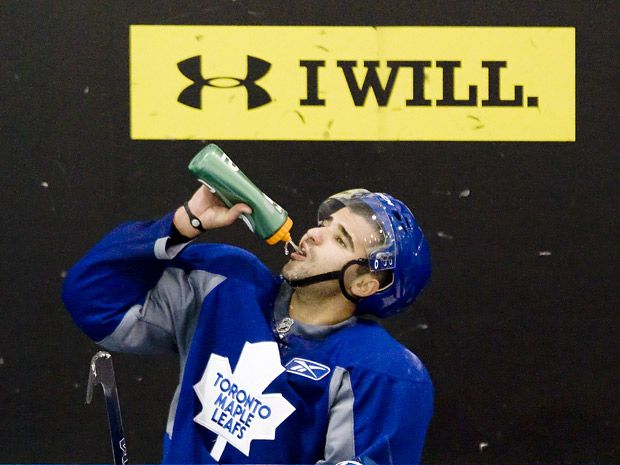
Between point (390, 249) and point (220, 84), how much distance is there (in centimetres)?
88

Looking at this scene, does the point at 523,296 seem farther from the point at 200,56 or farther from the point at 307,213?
the point at 200,56

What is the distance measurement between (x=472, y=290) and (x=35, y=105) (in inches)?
45.8

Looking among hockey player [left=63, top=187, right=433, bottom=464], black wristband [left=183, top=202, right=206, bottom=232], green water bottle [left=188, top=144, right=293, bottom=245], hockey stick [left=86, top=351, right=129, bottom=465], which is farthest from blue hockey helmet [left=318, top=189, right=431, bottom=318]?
hockey stick [left=86, top=351, right=129, bottom=465]

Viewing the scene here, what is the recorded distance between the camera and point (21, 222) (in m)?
2.71

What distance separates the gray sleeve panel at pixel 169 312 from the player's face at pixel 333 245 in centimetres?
16

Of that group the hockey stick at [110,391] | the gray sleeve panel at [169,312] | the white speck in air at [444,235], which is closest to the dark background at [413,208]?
the white speck in air at [444,235]

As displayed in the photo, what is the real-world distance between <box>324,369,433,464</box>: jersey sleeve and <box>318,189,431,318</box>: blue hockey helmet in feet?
0.64

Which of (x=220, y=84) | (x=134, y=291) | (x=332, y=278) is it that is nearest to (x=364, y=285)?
(x=332, y=278)

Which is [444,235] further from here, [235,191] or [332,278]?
[235,191]

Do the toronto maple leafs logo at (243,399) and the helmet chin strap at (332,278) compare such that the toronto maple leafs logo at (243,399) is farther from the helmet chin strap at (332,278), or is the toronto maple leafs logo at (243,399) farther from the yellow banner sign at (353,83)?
the yellow banner sign at (353,83)

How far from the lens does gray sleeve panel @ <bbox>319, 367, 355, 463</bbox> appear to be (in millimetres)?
1877

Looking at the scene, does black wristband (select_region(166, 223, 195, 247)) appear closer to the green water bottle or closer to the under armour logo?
the green water bottle

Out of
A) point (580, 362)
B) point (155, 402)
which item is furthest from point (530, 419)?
point (155, 402)

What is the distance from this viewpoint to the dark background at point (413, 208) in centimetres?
270
